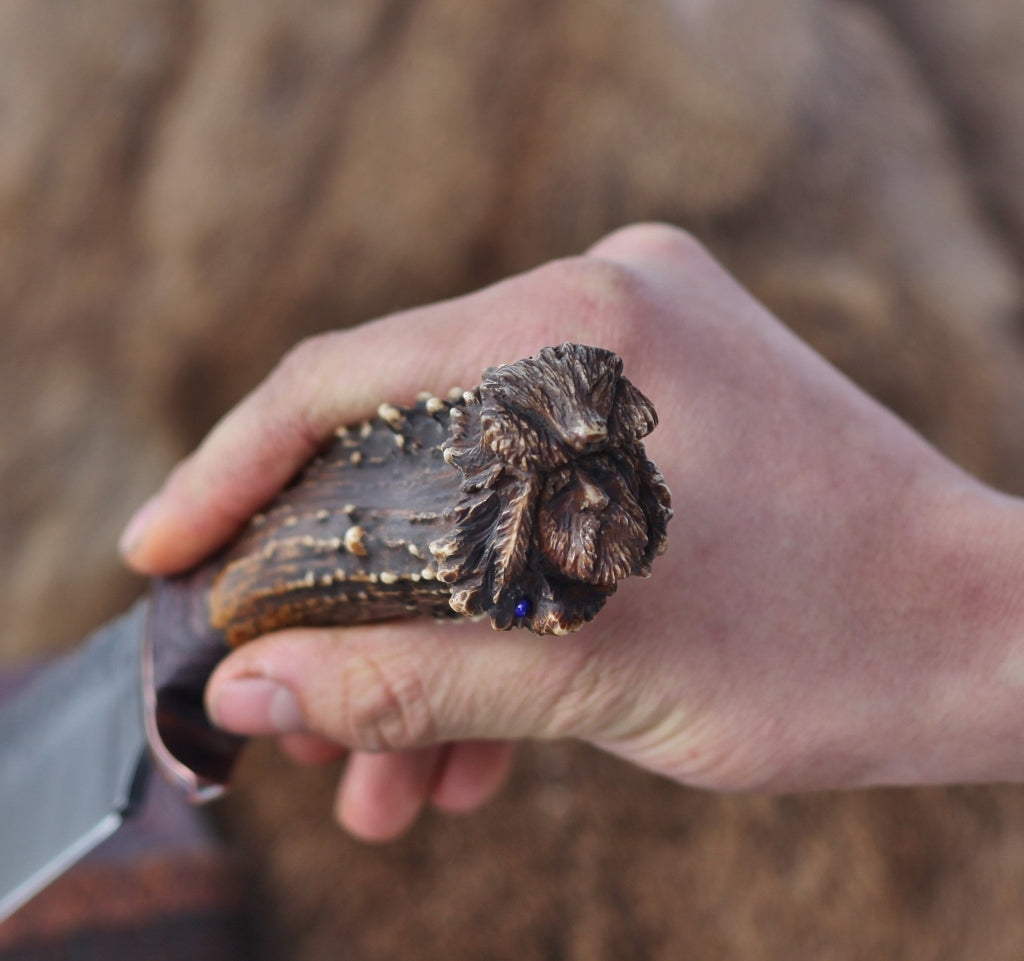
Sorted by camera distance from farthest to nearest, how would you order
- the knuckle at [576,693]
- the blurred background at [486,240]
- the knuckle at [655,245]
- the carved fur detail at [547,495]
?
the blurred background at [486,240], the knuckle at [655,245], the knuckle at [576,693], the carved fur detail at [547,495]

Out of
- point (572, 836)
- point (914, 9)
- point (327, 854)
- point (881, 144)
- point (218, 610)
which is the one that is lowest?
point (327, 854)

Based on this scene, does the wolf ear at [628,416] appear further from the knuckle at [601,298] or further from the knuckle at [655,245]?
the knuckle at [655,245]

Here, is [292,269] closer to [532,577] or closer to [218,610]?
[218,610]

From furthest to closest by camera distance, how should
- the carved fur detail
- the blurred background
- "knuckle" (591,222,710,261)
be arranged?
the blurred background < "knuckle" (591,222,710,261) < the carved fur detail

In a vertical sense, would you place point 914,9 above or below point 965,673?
above

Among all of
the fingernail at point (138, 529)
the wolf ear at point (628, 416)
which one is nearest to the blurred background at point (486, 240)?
the fingernail at point (138, 529)

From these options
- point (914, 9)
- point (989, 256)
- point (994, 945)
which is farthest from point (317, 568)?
point (914, 9)

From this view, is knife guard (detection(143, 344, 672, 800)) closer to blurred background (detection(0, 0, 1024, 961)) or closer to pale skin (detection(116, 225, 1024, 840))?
pale skin (detection(116, 225, 1024, 840))

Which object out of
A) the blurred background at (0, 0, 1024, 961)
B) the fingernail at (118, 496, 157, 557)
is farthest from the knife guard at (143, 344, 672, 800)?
the blurred background at (0, 0, 1024, 961)

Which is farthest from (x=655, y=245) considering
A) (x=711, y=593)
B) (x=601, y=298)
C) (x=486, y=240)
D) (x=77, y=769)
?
(x=77, y=769)
